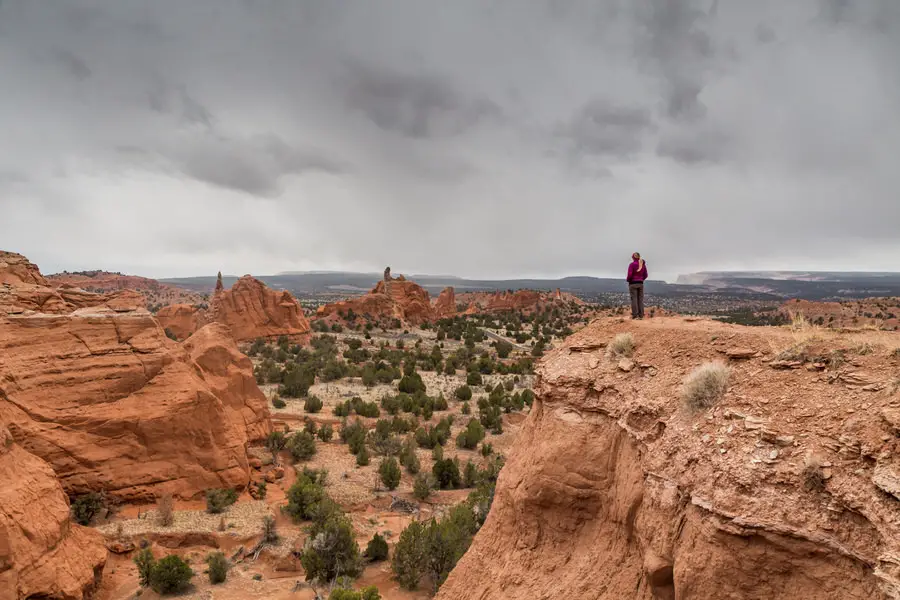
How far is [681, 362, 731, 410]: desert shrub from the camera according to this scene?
5539mm

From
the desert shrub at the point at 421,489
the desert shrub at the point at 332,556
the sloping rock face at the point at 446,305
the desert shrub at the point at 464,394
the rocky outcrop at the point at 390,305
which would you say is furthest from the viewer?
the sloping rock face at the point at 446,305

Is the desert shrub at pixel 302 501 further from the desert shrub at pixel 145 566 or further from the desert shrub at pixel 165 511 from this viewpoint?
the desert shrub at pixel 145 566

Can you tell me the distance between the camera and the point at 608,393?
695cm

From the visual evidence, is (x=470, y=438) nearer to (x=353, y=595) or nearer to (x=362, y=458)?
(x=362, y=458)

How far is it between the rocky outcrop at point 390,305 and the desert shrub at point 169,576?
54560 millimetres

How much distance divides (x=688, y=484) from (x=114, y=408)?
16.5m

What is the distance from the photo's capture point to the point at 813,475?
411cm

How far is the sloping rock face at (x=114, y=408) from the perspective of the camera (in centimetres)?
1373

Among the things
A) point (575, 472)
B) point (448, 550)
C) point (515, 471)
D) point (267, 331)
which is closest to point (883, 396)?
point (575, 472)

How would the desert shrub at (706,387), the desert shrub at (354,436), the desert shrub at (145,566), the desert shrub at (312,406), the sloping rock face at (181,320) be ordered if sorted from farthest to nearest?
the sloping rock face at (181,320) → the desert shrub at (312,406) → the desert shrub at (354,436) → the desert shrub at (145,566) → the desert shrub at (706,387)

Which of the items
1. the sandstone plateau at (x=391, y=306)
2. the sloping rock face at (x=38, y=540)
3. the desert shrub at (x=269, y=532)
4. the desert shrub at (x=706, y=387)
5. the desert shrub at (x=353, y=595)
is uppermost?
the desert shrub at (x=706, y=387)

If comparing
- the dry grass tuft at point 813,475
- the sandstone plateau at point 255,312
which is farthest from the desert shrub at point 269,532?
the sandstone plateau at point 255,312

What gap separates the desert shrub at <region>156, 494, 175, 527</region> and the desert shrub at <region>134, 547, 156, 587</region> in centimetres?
221

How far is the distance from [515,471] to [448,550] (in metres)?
6.25
